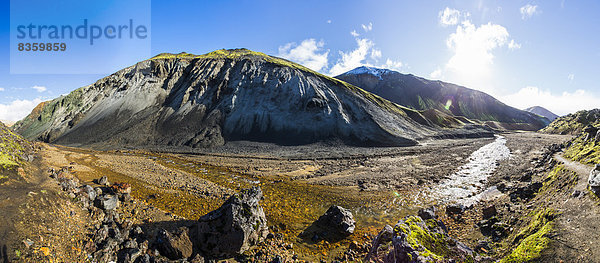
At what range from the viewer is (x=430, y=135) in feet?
181

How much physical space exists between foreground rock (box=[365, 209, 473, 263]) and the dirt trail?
6.64ft

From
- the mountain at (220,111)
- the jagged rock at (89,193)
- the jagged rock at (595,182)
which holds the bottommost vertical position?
the jagged rock at (89,193)

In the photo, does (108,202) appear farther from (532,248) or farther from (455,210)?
(455,210)

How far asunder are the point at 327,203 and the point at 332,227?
4.83 m

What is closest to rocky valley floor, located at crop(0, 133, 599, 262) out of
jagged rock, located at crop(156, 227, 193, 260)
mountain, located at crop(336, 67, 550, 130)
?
jagged rock, located at crop(156, 227, 193, 260)

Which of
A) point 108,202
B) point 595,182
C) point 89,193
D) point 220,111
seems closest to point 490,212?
point 595,182

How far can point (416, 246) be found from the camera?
550 centimetres

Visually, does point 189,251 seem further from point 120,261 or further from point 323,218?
point 323,218

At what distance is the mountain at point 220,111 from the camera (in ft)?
160

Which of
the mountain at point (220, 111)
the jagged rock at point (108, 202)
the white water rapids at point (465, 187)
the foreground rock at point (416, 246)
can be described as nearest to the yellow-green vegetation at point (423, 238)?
the foreground rock at point (416, 246)

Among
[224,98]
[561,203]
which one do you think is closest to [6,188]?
[561,203]

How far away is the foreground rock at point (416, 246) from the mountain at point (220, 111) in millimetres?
39923

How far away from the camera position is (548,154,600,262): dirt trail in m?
5.14

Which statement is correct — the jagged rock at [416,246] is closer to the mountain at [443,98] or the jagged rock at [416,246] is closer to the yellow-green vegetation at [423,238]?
the yellow-green vegetation at [423,238]
